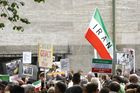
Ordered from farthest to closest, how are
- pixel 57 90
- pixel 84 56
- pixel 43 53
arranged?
pixel 84 56, pixel 43 53, pixel 57 90

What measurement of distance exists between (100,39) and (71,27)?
58.3 ft

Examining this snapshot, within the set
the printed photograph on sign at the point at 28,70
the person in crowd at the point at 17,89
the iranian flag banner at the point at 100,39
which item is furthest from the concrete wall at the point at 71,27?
the person in crowd at the point at 17,89

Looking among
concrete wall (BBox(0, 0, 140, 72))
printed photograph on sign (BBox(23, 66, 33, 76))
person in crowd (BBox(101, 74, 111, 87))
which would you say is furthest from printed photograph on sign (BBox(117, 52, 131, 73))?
concrete wall (BBox(0, 0, 140, 72))

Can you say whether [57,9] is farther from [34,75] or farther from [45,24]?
[34,75]

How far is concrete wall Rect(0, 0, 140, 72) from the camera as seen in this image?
35.1m

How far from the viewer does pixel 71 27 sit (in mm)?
35438

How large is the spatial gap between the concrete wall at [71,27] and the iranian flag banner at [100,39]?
54.9 ft

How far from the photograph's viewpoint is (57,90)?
36.8 ft

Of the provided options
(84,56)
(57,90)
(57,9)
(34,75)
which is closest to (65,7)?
(57,9)

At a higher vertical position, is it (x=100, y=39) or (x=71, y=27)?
(x=71, y=27)

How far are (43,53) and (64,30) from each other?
45.7 feet

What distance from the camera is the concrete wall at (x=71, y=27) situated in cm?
3509

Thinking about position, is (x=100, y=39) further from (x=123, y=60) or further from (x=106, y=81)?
(x=123, y=60)

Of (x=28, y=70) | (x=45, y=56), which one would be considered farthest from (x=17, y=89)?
(x=28, y=70)
